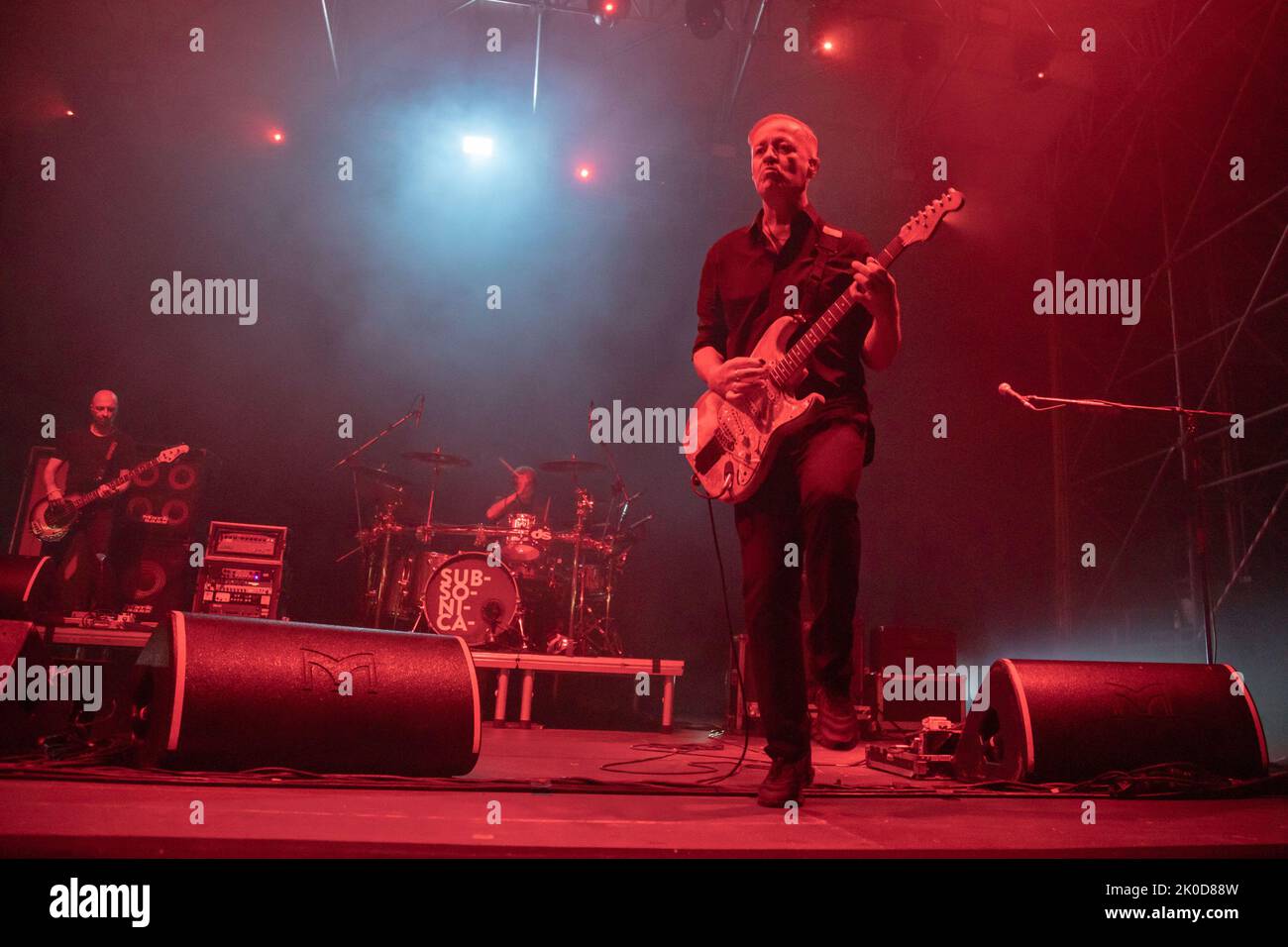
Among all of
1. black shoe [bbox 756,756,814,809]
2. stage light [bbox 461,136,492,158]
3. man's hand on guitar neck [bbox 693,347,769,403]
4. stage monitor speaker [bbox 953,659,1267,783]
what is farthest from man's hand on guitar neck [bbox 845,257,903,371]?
stage light [bbox 461,136,492,158]

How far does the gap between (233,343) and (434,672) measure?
7.64m

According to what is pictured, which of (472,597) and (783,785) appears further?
(472,597)

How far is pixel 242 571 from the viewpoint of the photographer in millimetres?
7324

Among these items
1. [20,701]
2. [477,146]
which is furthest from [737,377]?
[477,146]

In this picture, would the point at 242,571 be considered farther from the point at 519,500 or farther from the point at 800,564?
the point at 800,564

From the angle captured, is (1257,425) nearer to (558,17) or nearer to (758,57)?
(758,57)

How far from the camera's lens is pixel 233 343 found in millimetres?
9312

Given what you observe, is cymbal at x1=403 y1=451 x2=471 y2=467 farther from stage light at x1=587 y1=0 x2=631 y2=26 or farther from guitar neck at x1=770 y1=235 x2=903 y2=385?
guitar neck at x1=770 y1=235 x2=903 y2=385

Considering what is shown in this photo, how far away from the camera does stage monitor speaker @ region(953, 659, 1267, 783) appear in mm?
3150

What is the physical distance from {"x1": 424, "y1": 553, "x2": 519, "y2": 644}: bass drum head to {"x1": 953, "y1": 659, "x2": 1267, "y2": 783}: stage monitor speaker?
14.9 ft

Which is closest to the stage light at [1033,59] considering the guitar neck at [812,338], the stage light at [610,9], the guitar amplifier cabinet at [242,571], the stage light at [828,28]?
the stage light at [828,28]

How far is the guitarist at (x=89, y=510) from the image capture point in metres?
6.89

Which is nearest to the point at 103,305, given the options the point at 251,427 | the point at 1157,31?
the point at 251,427

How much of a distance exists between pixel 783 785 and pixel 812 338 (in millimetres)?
1300
